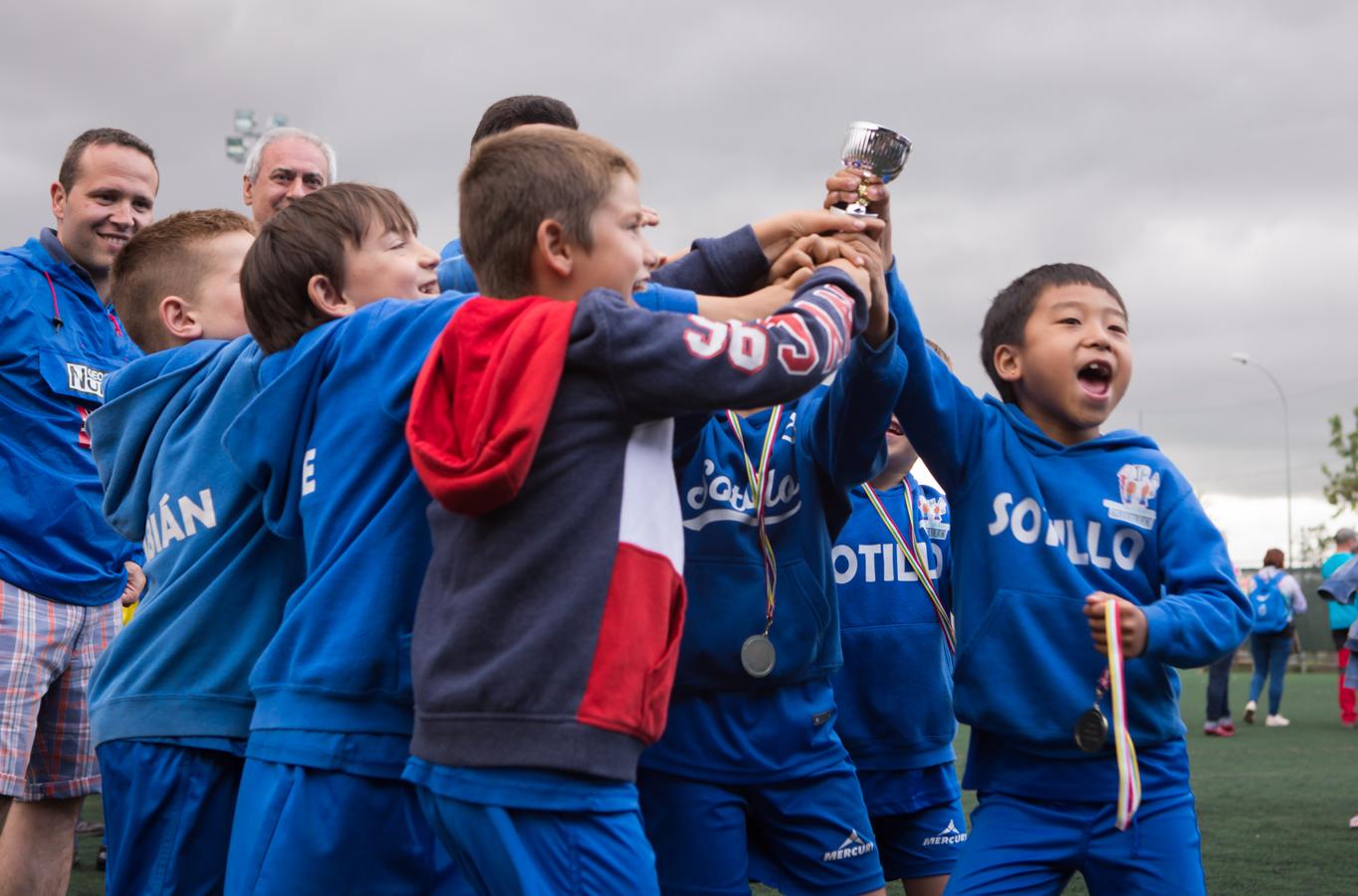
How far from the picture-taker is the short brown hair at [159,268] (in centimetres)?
327

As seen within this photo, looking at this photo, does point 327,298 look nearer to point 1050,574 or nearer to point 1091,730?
point 1050,574

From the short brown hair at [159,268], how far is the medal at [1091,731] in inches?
87.4

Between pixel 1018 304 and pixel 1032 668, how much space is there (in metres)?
0.98

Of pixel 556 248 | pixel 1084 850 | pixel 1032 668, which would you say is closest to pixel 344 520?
pixel 556 248

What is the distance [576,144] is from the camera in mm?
2352

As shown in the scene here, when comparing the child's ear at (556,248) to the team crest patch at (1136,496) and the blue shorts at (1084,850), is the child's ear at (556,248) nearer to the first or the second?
the team crest patch at (1136,496)

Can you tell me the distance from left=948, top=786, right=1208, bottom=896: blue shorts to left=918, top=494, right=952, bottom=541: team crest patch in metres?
1.40

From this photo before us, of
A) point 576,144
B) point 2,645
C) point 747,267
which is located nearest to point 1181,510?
point 747,267

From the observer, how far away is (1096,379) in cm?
344

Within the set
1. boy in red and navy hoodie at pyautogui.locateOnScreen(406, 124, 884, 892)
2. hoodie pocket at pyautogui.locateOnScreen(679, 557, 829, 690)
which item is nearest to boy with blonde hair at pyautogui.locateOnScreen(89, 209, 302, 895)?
boy in red and navy hoodie at pyautogui.locateOnScreen(406, 124, 884, 892)

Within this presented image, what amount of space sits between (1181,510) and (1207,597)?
0.26 meters

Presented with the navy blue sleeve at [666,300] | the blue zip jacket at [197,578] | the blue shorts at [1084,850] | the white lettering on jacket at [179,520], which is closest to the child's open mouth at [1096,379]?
the blue shorts at [1084,850]

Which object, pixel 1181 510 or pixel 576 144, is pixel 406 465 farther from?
pixel 1181 510

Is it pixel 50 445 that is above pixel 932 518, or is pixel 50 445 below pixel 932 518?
above
